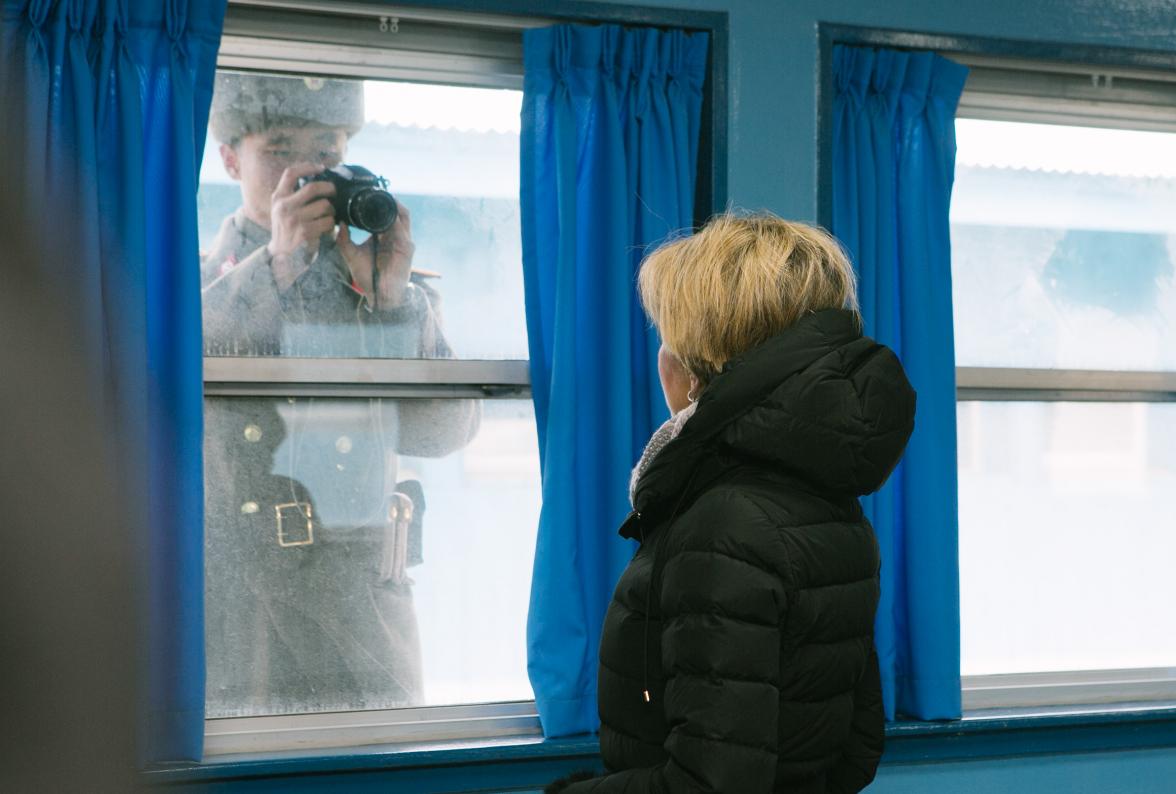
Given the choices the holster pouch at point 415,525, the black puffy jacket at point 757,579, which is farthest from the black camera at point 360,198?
the black puffy jacket at point 757,579

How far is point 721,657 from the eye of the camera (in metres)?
1.03

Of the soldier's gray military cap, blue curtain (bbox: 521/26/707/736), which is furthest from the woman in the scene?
the soldier's gray military cap

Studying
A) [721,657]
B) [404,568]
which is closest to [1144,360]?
[404,568]

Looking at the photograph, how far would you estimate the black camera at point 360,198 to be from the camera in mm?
2148

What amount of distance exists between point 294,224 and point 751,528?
140 cm

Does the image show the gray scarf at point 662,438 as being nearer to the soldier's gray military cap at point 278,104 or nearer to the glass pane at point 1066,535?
the soldier's gray military cap at point 278,104

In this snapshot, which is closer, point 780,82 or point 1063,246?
point 780,82

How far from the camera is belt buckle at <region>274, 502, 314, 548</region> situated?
6.93 ft

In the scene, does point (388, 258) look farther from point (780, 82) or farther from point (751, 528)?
point (751, 528)

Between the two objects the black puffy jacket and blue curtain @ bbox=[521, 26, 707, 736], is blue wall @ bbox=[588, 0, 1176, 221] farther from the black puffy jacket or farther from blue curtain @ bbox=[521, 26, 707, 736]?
the black puffy jacket

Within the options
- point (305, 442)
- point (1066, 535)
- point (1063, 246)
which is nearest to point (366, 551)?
point (305, 442)

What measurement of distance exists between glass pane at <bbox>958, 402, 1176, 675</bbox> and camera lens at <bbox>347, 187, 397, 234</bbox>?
1.36 meters

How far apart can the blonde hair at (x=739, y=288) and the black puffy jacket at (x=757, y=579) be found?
0.05 metres

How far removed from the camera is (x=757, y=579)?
1047 millimetres
